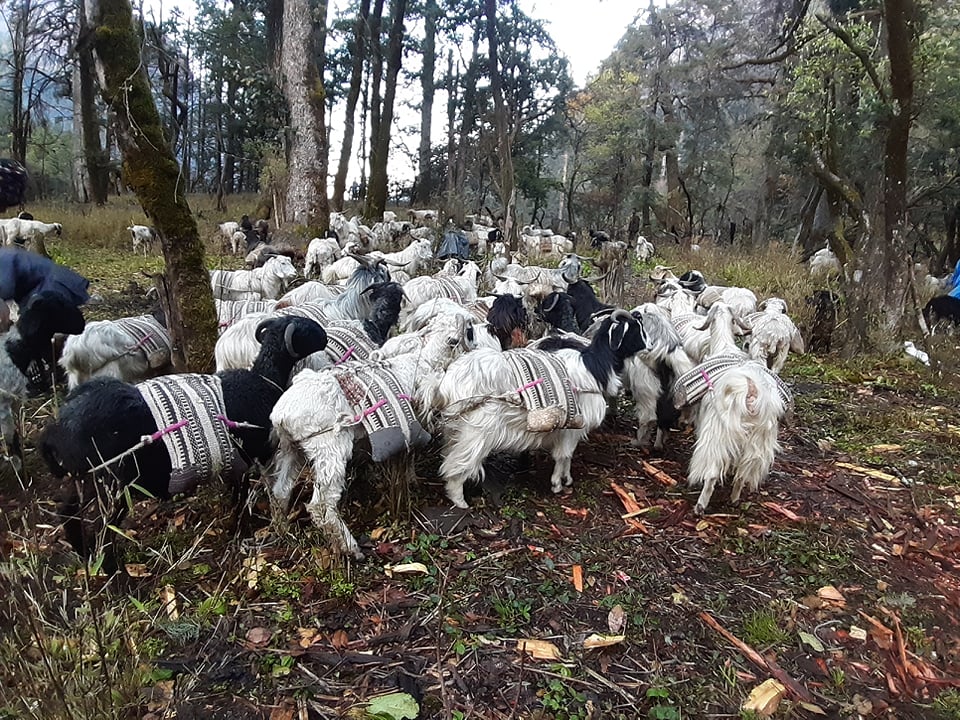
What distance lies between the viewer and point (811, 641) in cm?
325

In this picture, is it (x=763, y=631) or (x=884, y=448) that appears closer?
(x=763, y=631)

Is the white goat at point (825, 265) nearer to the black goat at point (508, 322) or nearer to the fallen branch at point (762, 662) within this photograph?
the black goat at point (508, 322)

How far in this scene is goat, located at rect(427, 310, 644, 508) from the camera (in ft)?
13.5

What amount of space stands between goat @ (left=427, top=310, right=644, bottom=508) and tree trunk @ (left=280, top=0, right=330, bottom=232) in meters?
9.56

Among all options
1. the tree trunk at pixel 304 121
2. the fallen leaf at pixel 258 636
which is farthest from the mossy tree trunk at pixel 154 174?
the tree trunk at pixel 304 121

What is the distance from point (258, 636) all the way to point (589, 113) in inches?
919

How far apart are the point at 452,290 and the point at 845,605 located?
5.00 metres

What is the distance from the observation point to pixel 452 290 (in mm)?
7340

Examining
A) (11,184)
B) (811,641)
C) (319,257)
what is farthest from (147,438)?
(319,257)

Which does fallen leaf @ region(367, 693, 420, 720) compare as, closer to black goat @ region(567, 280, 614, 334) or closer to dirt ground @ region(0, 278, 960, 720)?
dirt ground @ region(0, 278, 960, 720)

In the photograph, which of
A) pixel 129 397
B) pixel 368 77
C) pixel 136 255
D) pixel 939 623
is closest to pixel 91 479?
pixel 129 397

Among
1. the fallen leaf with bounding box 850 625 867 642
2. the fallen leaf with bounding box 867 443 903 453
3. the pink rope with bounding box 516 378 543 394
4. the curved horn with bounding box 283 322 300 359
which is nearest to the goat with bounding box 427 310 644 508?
the pink rope with bounding box 516 378 543 394

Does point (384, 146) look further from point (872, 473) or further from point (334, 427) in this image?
point (334, 427)

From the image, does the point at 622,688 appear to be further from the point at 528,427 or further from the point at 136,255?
the point at 136,255
